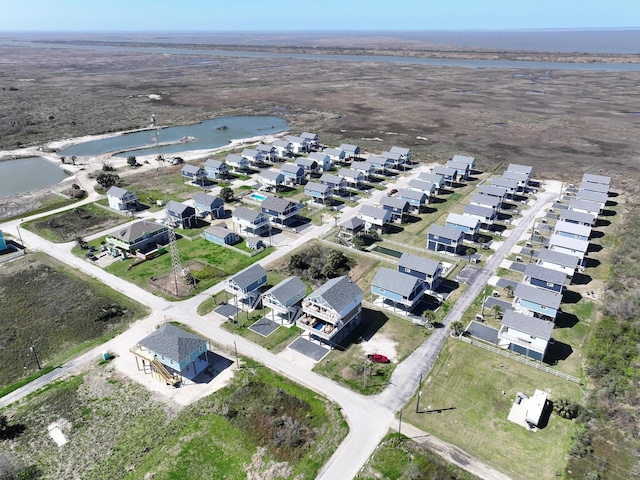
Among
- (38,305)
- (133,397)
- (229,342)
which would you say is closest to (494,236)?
(229,342)

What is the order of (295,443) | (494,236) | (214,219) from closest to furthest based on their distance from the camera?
1. (295,443)
2. (494,236)
3. (214,219)

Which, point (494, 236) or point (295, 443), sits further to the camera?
point (494, 236)

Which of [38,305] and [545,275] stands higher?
[545,275]

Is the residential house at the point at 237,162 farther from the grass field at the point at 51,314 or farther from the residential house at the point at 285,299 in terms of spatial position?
the residential house at the point at 285,299

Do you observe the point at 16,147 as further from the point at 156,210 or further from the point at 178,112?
the point at 156,210

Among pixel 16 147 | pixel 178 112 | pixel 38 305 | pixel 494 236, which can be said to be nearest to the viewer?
pixel 38 305

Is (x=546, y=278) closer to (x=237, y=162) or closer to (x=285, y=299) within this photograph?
(x=285, y=299)

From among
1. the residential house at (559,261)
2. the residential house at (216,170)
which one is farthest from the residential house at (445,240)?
the residential house at (216,170)
